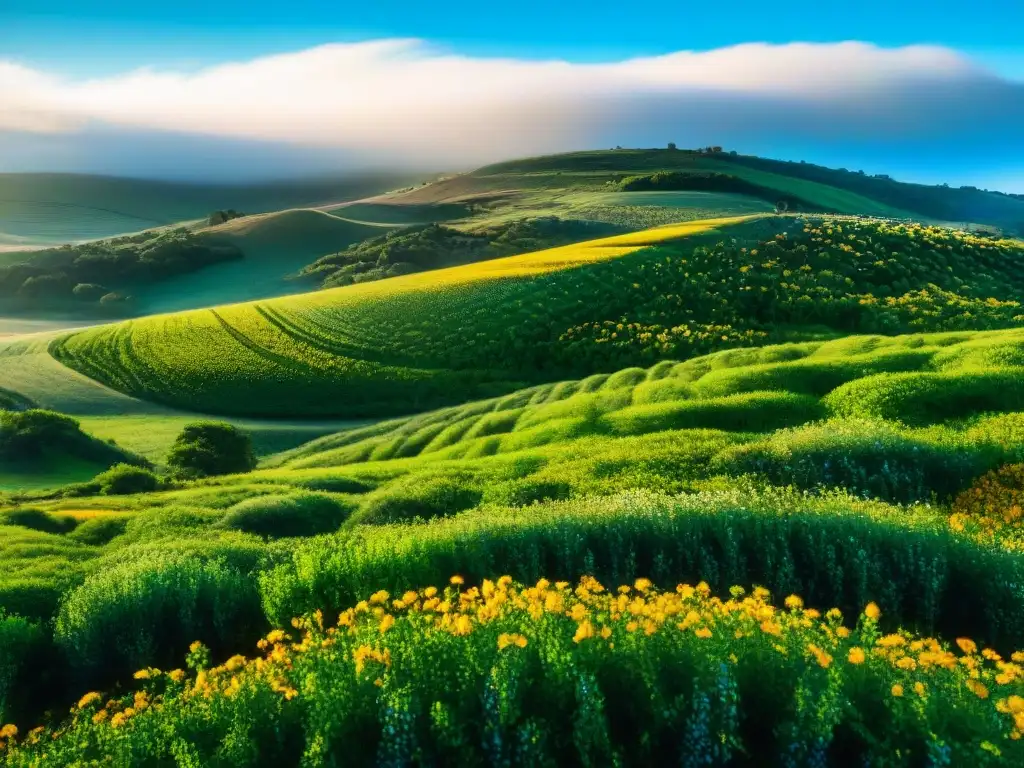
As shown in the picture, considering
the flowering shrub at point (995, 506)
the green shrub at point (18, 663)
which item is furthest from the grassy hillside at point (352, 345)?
the green shrub at point (18, 663)

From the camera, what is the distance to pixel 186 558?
13.4 metres

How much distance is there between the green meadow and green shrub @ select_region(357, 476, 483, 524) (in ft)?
0.28

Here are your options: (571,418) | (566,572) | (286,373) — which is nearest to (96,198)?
(286,373)

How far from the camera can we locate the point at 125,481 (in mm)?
25859

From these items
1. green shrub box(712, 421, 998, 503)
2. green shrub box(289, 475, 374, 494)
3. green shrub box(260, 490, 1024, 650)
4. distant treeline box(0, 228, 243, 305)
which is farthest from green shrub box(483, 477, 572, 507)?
distant treeline box(0, 228, 243, 305)

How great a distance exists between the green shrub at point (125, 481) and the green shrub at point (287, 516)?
770cm

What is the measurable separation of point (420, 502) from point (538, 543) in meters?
6.62

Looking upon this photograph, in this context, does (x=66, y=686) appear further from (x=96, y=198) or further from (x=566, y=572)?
(x=96, y=198)

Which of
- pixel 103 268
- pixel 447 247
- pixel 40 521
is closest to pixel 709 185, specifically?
pixel 447 247

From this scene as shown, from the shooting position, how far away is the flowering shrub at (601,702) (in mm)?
6637

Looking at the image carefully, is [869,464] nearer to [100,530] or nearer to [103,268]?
[100,530]

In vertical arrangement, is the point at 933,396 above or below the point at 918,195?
below

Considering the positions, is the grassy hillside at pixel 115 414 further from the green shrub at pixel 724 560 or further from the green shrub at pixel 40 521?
the green shrub at pixel 724 560

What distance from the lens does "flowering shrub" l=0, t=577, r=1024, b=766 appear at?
6.64 metres
